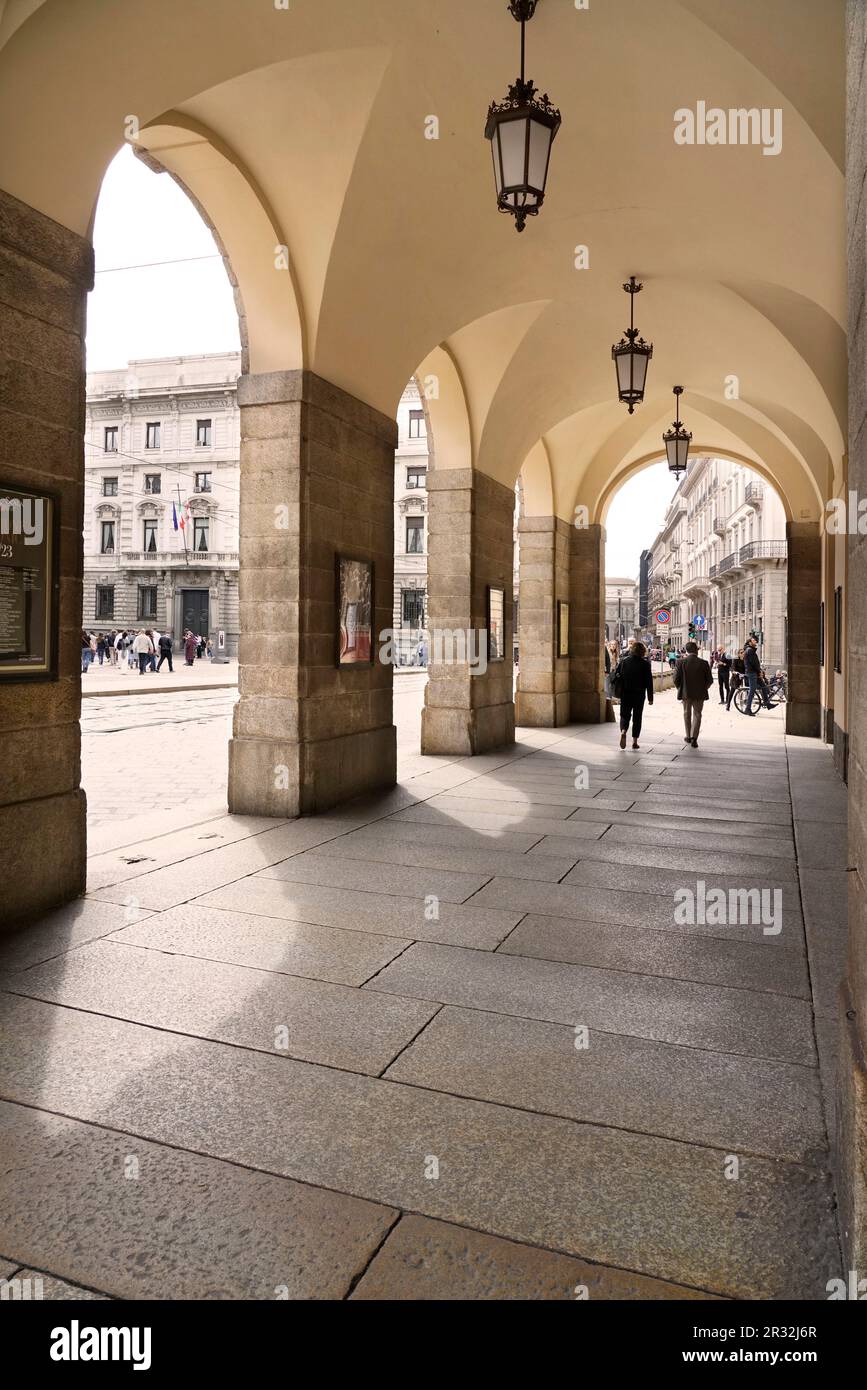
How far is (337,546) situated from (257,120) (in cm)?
336

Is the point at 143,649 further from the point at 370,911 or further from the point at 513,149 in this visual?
the point at 513,149

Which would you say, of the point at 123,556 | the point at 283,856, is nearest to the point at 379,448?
the point at 283,856

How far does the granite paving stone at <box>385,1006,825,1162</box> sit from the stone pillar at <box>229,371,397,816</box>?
4458mm

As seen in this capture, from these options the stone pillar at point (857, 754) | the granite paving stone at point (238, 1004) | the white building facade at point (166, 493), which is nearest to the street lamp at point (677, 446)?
the stone pillar at point (857, 754)

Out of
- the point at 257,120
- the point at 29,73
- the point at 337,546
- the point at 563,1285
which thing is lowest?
the point at 563,1285

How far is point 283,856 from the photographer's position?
6148mm

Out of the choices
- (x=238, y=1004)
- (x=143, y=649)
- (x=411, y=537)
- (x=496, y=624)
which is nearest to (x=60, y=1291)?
(x=238, y=1004)

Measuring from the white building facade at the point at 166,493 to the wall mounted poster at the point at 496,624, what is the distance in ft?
123

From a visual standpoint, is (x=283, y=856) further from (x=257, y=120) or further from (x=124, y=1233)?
(x=257, y=120)

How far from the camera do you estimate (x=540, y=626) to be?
15828 millimetres

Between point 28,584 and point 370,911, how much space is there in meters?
2.56

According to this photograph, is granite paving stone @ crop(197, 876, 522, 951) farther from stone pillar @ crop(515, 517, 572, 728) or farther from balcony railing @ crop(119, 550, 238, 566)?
balcony railing @ crop(119, 550, 238, 566)

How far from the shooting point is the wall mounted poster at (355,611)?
8.29 m

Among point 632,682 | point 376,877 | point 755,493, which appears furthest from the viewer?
point 755,493
